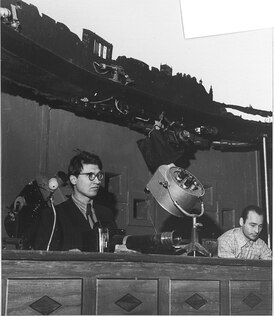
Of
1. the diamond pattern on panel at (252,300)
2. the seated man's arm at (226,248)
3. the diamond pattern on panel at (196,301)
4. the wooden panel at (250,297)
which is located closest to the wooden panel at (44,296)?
the diamond pattern on panel at (196,301)

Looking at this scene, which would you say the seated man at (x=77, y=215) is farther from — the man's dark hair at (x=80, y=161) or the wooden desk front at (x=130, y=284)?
the wooden desk front at (x=130, y=284)

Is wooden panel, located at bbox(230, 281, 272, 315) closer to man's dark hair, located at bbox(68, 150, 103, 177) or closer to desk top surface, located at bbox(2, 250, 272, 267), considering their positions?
desk top surface, located at bbox(2, 250, 272, 267)

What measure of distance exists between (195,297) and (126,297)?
20.0 inches

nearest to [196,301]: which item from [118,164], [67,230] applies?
[67,230]

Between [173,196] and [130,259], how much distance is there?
1048 millimetres

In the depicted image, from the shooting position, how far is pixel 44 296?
102 inches

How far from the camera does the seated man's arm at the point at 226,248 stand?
437cm

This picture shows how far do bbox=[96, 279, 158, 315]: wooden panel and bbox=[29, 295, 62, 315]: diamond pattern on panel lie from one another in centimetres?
26

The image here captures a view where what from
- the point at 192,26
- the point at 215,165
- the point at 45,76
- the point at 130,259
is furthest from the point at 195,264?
the point at 215,165

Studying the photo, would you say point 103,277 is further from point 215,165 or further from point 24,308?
point 215,165

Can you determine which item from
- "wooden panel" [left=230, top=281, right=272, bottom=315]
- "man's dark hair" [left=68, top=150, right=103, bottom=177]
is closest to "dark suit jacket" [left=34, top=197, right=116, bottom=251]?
"man's dark hair" [left=68, top=150, right=103, bottom=177]

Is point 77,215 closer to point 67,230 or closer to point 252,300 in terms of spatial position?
point 67,230

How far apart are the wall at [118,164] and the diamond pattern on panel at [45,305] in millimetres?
Answer: 2281

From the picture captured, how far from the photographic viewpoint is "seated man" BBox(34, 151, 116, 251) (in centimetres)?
362
